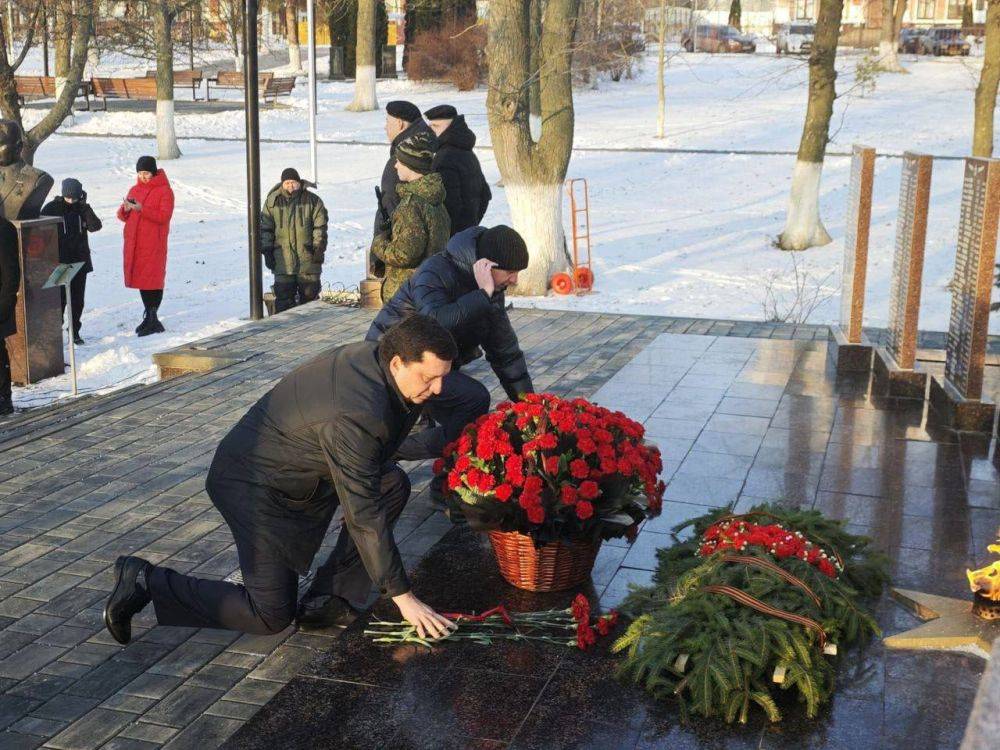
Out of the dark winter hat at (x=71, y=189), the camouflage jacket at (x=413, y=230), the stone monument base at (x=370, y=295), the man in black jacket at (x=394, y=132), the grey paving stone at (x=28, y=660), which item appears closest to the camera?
the grey paving stone at (x=28, y=660)

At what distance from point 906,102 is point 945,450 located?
101 ft

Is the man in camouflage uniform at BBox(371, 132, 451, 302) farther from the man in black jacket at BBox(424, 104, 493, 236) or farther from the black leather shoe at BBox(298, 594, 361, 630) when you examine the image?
the black leather shoe at BBox(298, 594, 361, 630)

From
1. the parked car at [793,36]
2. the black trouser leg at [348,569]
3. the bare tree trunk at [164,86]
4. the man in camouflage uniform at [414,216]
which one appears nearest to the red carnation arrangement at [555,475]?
the black trouser leg at [348,569]

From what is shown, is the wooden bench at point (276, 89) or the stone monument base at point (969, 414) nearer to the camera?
the stone monument base at point (969, 414)

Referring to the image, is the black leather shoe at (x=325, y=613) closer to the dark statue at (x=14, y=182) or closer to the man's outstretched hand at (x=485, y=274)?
the man's outstretched hand at (x=485, y=274)

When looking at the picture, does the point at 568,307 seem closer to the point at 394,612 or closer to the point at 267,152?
the point at 394,612

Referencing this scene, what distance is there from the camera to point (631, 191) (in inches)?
902

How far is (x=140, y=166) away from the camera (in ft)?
40.4

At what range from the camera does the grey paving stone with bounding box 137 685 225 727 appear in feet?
13.5

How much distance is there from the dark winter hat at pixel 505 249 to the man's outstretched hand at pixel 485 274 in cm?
Result: 3

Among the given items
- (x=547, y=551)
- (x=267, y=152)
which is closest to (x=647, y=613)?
(x=547, y=551)

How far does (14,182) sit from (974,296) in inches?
315

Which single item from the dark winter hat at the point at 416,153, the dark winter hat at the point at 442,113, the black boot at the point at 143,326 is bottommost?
the black boot at the point at 143,326

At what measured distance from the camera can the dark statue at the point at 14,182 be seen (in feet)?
35.3
